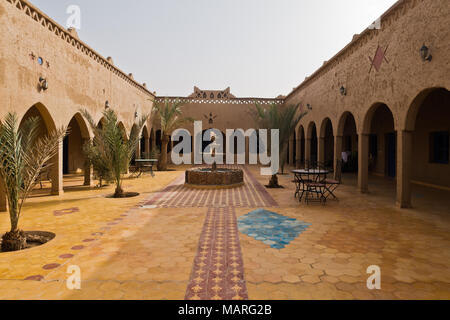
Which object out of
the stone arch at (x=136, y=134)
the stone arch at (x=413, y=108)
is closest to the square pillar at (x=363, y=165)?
the stone arch at (x=413, y=108)

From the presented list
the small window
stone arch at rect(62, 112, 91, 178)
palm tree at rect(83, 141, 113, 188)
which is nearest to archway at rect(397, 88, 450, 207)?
the small window

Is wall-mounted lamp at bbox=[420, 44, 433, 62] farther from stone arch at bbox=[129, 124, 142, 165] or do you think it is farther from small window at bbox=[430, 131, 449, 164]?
stone arch at bbox=[129, 124, 142, 165]

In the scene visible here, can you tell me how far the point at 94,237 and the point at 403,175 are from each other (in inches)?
296

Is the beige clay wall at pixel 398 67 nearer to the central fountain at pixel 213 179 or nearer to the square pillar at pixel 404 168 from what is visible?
the square pillar at pixel 404 168

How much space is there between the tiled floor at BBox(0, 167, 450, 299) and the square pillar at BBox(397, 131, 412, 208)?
0.35 meters

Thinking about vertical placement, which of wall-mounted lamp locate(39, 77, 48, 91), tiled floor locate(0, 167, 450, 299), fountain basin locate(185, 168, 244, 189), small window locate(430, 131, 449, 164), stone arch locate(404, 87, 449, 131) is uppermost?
wall-mounted lamp locate(39, 77, 48, 91)

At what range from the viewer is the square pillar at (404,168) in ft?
25.1

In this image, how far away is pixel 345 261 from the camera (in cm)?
413

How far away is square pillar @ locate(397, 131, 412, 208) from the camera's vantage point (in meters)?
7.64

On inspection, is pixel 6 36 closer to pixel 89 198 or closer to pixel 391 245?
pixel 89 198

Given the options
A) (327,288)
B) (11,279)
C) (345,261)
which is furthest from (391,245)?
(11,279)

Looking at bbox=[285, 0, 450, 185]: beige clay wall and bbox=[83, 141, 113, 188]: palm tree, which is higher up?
bbox=[285, 0, 450, 185]: beige clay wall

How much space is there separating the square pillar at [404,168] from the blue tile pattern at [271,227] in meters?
3.35

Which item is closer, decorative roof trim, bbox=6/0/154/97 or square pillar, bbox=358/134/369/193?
decorative roof trim, bbox=6/0/154/97
